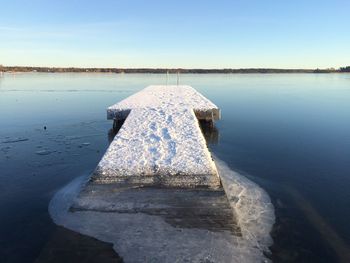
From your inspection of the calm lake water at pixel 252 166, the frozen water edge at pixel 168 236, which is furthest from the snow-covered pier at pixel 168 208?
the calm lake water at pixel 252 166

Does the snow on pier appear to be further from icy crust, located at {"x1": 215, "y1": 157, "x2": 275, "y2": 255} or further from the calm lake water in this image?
the calm lake water

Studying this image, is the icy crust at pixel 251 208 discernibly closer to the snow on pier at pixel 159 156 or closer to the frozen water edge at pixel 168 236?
the frozen water edge at pixel 168 236

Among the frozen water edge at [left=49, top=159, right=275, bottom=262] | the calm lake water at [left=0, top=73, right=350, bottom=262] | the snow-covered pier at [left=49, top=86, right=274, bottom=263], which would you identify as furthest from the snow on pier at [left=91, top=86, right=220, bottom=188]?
the calm lake water at [left=0, top=73, right=350, bottom=262]

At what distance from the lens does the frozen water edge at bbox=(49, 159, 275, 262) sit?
252 inches

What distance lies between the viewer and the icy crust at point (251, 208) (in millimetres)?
7245

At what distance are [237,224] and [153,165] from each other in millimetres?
2805

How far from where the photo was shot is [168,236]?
6957 millimetres

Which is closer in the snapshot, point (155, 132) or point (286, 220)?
point (286, 220)

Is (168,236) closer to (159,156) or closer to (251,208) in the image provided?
(251,208)

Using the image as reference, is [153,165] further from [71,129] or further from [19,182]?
[71,129]

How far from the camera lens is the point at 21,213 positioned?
8320 millimetres

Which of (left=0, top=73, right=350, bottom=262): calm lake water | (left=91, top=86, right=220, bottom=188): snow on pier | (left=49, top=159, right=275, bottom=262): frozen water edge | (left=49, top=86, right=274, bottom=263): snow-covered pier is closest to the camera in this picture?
(left=49, top=159, right=275, bottom=262): frozen water edge

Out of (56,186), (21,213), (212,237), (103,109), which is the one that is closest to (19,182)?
(56,186)

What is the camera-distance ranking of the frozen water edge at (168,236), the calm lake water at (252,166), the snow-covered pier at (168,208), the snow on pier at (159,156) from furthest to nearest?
1. the snow on pier at (159,156)
2. the calm lake water at (252,166)
3. the snow-covered pier at (168,208)
4. the frozen water edge at (168,236)
